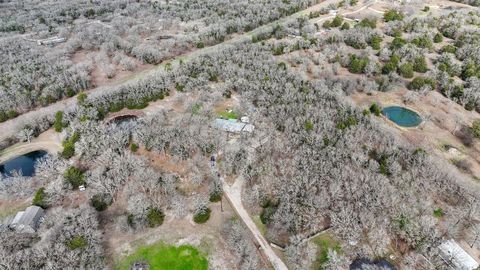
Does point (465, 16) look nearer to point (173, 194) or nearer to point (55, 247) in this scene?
point (173, 194)

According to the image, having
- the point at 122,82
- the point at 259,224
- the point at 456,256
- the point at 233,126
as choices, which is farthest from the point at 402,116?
the point at 122,82

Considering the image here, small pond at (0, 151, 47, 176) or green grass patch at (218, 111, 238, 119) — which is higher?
small pond at (0, 151, 47, 176)

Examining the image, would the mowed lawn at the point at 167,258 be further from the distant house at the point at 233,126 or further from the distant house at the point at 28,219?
the distant house at the point at 233,126

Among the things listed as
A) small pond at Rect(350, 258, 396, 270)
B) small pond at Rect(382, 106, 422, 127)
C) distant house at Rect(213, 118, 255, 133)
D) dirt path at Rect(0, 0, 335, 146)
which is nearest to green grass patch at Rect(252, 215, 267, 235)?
small pond at Rect(350, 258, 396, 270)

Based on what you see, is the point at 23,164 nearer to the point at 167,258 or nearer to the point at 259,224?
the point at 167,258

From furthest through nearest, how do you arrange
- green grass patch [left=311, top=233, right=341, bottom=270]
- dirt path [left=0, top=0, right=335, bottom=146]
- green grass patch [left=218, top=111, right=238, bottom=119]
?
green grass patch [left=218, top=111, right=238, bottom=119], dirt path [left=0, top=0, right=335, bottom=146], green grass patch [left=311, top=233, right=341, bottom=270]

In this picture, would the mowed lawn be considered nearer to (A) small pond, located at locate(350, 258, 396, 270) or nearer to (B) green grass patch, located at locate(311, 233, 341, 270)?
(B) green grass patch, located at locate(311, 233, 341, 270)

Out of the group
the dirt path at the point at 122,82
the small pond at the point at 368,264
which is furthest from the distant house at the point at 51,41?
the small pond at the point at 368,264
